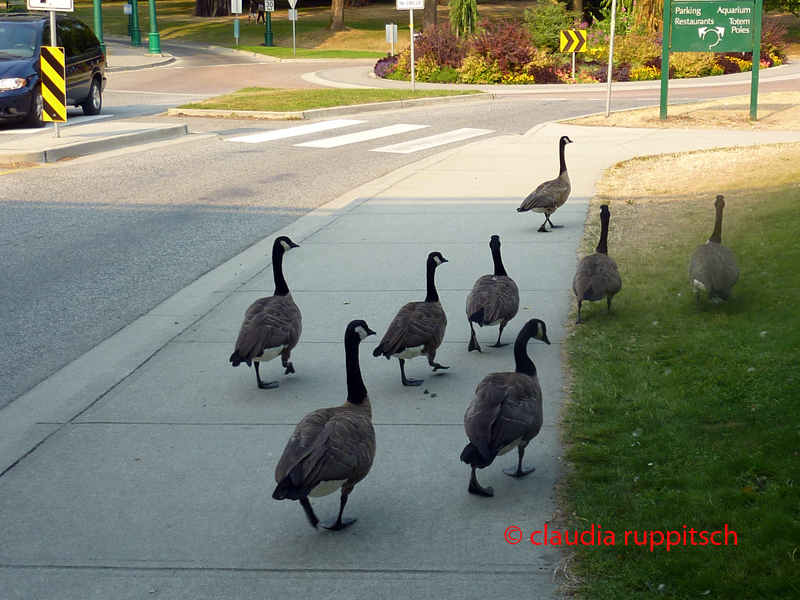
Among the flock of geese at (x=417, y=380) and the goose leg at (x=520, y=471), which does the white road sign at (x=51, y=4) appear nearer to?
the flock of geese at (x=417, y=380)

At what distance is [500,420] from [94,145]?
14.5 metres

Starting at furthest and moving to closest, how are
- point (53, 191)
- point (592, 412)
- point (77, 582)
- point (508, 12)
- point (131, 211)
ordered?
point (508, 12) < point (53, 191) < point (131, 211) < point (592, 412) < point (77, 582)

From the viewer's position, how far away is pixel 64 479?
4699mm

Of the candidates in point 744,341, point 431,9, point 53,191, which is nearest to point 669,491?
point 744,341

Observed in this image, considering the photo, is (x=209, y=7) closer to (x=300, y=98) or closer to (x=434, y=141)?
(x=300, y=98)

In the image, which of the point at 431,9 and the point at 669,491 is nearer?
the point at 669,491

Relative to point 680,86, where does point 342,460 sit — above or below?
below

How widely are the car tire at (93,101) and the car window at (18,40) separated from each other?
8.29 feet

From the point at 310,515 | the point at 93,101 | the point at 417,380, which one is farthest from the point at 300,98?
the point at 310,515

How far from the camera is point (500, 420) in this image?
427cm

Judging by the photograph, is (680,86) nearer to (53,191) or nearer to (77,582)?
(53,191)

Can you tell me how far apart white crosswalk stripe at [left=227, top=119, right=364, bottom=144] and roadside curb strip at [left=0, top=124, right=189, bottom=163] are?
4.86 feet

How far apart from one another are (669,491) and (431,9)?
43.4 meters

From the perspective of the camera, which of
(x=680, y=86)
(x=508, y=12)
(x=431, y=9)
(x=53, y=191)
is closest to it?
(x=53, y=191)
